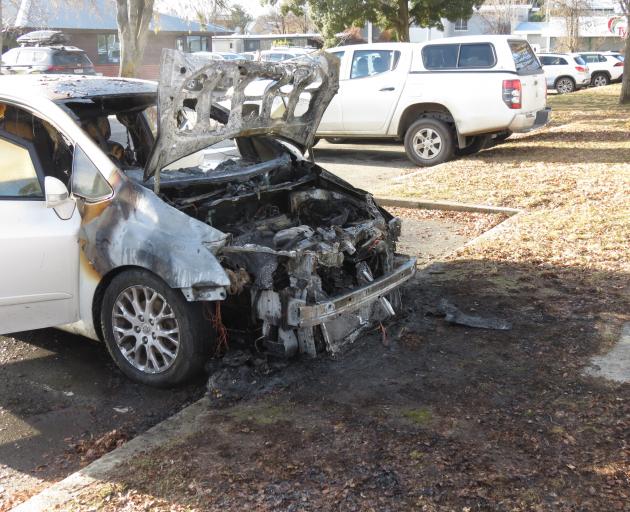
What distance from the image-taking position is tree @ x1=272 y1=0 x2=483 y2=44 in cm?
2630

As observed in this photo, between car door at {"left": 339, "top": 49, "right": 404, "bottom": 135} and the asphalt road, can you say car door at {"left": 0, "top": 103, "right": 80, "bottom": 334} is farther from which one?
car door at {"left": 339, "top": 49, "right": 404, "bottom": 135}

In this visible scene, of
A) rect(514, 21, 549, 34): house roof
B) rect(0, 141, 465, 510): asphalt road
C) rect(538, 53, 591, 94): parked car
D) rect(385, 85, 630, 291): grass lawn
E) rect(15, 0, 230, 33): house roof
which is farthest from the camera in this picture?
rect(514, 21, 549, 34): house roof

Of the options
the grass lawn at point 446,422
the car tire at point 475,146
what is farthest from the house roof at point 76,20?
the grass lawn at point 446,422

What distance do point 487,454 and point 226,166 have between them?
2.94m

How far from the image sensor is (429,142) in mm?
12422

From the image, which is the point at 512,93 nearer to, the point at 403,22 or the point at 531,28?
the point at 403,22

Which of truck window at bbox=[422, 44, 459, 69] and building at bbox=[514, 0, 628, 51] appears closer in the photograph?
truck window at bbox=[422, 44, 459, 69]

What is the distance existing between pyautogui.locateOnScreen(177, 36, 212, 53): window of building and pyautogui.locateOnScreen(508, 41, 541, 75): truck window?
3174cm

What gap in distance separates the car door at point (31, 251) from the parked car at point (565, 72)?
29.5 m

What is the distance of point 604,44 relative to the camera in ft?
205

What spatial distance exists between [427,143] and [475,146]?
105 cm

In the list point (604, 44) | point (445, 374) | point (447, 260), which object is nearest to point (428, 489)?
point (445, 374)

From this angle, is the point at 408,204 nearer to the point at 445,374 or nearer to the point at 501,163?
the point at 501,163

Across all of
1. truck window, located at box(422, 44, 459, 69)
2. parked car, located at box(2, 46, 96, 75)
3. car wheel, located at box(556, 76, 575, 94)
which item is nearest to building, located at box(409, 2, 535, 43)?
car wheel, located at box(556, 76, 575, 94)
